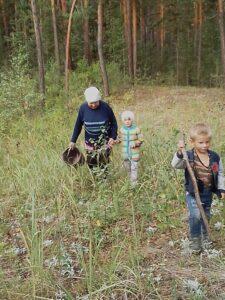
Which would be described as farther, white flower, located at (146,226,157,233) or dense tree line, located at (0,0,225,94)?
dense tree line, located at (0,0,225,94)

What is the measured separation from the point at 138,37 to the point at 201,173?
33.4 meters

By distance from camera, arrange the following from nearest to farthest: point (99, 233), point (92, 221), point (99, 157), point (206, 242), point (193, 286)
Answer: point (193, 286) → point (206, 242) → point (99, 233) → point (92, 221) → point (99, 157)

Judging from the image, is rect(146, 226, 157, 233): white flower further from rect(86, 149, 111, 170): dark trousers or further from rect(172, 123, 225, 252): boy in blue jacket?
rect(86, 149, 111, 170): dark trousers

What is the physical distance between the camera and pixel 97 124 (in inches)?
263

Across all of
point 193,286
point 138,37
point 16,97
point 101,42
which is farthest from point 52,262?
point 138,37

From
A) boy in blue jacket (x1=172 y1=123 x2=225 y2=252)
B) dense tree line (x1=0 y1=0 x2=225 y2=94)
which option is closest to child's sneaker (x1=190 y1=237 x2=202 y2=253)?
boy in blue jacket (x1=172 y1=123 x2=225 y2=252)

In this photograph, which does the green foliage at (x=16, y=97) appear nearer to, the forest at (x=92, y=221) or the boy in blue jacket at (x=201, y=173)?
the forest at (x=92, y=221)

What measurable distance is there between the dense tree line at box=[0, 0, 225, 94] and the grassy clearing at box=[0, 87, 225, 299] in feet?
59.7

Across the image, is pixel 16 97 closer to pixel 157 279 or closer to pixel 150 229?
pixel 150 229

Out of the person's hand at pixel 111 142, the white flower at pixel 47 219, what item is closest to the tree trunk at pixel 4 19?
the person's hand at pixel 111 142

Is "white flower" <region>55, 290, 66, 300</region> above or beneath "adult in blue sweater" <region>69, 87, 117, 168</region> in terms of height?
beneath

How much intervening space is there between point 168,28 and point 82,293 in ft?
117

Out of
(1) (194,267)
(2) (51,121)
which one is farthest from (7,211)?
(2) (51,121)

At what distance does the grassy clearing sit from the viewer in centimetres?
394
